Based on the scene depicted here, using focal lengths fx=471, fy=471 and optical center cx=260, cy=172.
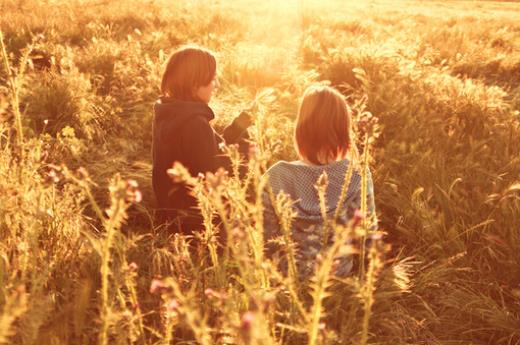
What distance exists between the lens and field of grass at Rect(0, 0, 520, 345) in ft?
4.62

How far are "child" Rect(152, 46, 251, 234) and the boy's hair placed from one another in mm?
718

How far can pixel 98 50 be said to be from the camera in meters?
5.88

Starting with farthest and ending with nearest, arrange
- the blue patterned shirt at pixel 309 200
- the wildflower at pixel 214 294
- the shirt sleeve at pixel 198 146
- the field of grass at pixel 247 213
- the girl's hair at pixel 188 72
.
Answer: the girl's hair at pixel 188 72 < the shirt sleeve at pixel 198 146 < the blue patterned shirt at pixel 309 200 < the field of grass at pixel 247 213 < the wildflower at pixel 214 294

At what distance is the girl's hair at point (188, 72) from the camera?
3.24 metres

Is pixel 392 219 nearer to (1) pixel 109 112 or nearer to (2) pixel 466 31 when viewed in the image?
(1) pixel 109 112

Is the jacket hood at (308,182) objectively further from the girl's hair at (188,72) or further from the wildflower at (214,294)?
the wildflower at (214,294)

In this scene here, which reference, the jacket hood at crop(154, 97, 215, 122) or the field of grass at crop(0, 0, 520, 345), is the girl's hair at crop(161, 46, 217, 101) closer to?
the jacket hood at crop(154, 97, 215, 122)

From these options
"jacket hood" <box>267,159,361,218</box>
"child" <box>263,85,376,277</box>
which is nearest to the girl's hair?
"child" <box>263,85,376,277</box>

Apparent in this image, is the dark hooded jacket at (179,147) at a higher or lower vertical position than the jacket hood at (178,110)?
lower

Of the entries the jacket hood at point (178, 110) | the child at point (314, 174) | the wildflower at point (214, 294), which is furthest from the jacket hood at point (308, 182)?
the wildflower at point (214, 294)

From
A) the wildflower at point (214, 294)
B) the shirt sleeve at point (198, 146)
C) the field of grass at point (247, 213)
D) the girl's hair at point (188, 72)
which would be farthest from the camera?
the girl's hair at point (188, 72)

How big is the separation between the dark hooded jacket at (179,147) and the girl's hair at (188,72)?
0.12 m

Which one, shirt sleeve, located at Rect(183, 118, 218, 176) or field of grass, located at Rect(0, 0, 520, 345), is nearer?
Result: field of grass, located at Rect(0, 0, 520, 345)

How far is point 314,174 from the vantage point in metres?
2.63
